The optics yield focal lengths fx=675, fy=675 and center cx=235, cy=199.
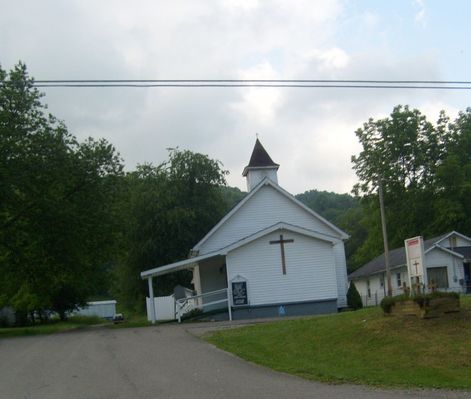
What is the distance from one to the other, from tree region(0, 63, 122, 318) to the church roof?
422 inches

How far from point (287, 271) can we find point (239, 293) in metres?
2.62

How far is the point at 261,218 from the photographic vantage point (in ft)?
126

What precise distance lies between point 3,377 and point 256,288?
1938 centimetres

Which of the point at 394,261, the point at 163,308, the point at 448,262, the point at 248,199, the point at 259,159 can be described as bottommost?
the point at 163,308

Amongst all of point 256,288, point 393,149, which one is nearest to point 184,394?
point 256,288

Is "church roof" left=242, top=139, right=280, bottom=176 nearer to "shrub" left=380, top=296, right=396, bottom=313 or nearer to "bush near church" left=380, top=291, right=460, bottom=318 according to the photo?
"shrub" left=380, top=296, right=396, bottom=313

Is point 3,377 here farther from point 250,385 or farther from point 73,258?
point 73,258

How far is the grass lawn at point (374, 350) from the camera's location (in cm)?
1227

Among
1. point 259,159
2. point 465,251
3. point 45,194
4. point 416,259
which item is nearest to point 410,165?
point 465,251

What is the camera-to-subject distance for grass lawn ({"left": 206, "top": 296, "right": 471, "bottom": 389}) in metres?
12.3

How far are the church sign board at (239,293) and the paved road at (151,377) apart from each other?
40.6ft

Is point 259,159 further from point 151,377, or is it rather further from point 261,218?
point 151,377

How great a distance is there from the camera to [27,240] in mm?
33125

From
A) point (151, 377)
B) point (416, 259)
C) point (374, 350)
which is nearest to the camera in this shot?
point (151, 377)
